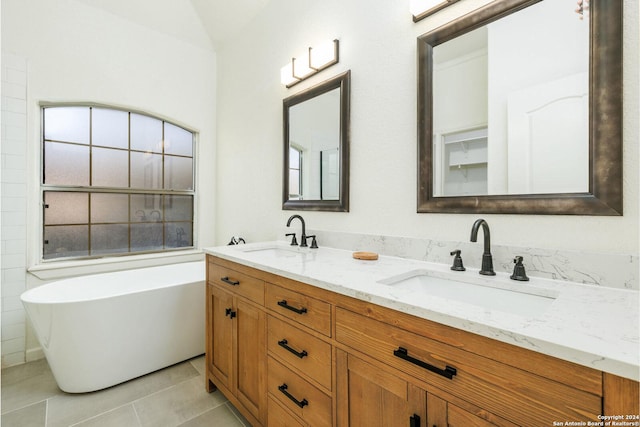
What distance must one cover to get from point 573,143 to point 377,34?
114cm

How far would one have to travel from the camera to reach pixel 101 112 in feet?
8.79

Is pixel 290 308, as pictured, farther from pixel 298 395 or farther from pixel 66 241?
pixel 66 241

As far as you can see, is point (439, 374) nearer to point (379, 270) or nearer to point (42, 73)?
point (379, 270)

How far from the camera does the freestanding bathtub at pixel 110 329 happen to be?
71.0 inches

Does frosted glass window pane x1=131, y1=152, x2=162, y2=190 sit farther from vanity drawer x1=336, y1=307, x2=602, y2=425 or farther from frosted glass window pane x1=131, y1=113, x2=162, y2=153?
vanity drawer x1=336, y1=307, x2=602, y2=425

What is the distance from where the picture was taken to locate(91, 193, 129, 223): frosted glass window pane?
2672 mm

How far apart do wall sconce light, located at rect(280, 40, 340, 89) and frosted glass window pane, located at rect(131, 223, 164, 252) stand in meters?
2.02

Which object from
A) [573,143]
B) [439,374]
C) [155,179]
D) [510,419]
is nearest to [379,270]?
[439,374]

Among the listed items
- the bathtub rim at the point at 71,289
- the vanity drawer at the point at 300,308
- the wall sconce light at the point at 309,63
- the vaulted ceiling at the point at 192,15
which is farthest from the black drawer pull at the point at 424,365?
the vaulted ceiling at the point at 192,15

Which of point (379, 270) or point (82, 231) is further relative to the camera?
point (82, 231)

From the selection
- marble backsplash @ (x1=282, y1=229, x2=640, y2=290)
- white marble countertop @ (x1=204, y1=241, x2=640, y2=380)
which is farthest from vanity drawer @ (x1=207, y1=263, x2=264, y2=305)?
marble backsplash @ (x1=282, y1=229, x2=640, y2=290)

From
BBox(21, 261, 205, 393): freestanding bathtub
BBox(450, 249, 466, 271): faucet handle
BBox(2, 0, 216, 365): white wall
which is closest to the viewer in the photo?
BBox(450, 249, 466, 271): faucet handle

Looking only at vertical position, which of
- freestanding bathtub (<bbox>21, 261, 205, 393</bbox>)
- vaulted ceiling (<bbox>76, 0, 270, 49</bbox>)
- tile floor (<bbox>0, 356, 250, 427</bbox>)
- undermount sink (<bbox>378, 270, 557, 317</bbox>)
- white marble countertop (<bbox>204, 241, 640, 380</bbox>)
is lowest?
tile floor (<bbox>0, 356, 250, 427</bbox>)

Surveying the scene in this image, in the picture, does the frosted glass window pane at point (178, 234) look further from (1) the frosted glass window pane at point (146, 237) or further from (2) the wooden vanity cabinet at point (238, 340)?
(2) the wooden vanity cabinet at point (238, 340)
